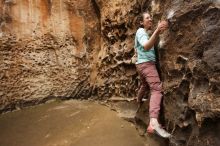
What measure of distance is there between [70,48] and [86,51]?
33cm

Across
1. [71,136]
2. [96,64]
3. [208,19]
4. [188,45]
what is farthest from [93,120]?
[208,19]

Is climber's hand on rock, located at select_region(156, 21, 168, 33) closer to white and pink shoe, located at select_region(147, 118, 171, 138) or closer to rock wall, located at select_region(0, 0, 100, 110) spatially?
white and pink shoe, located at select_region(147, 118, 171, 138)

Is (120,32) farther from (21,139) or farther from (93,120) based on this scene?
(21,139)

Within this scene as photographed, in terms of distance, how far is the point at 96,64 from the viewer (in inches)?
294

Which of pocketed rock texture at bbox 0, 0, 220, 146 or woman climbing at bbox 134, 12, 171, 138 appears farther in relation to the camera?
pocketed rock texture at bbox 0, 0, 220, 146

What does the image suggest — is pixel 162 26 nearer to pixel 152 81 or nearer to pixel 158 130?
pixel 152 81

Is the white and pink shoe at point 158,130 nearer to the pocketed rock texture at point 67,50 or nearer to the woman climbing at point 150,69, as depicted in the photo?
the woman climbing at point 150,69

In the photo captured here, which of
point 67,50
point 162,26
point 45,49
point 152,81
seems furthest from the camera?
point 67,50

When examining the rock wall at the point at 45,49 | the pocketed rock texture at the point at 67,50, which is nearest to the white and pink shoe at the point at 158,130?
the pocketed rock texture at the point at 67,50

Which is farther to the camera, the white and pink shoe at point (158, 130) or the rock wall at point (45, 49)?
the rock wall at point (45, 49)

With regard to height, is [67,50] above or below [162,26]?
below

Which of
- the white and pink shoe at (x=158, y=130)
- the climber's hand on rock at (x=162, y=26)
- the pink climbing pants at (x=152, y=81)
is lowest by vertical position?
the white and pink shoe at (x=158, y=130)

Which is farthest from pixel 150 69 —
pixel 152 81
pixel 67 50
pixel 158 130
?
pixel 67 50

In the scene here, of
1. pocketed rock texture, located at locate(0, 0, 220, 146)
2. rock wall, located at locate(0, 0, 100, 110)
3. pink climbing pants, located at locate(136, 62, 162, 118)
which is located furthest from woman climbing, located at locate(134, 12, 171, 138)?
rock wall, located at locate(0, 0, 100, 110)
